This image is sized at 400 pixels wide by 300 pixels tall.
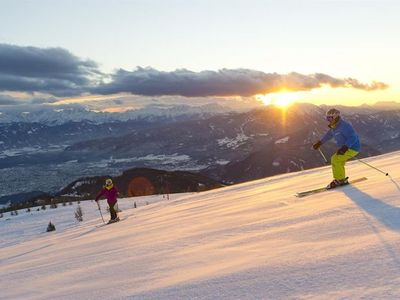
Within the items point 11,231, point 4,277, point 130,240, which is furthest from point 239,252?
point 11,231

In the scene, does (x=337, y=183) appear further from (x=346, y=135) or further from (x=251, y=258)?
(x=251, y=258)

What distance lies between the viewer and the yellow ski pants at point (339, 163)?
910cm

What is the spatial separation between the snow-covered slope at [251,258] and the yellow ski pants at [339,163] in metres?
1.46

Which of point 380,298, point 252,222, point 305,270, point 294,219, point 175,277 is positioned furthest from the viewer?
point 252,222

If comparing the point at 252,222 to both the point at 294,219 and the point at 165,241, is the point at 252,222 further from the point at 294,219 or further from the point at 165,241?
the point at 165,241

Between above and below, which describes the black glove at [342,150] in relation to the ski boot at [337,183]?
above

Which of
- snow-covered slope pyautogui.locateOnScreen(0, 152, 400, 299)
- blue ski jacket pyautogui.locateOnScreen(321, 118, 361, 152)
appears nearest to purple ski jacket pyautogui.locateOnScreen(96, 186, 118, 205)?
snow-covered slope pyautogui.locateOnScreen(0, 152, 400, 299)

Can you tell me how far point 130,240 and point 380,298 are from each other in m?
4.86

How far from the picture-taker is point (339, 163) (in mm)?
9406

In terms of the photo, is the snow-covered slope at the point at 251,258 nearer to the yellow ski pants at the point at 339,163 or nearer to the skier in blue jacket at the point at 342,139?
the yellow ski pants at the point at 339,163

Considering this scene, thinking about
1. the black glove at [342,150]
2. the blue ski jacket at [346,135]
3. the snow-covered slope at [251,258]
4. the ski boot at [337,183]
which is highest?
the blue ski jacket at [346,135]

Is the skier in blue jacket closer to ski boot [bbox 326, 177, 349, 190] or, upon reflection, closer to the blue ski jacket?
the blue ski jacket

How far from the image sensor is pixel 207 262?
4281 mm

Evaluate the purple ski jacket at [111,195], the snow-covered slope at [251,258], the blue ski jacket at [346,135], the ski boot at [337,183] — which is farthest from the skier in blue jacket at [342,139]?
the purple ski jacket at [111,195]
